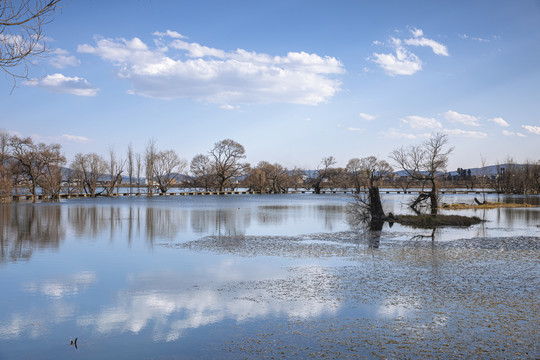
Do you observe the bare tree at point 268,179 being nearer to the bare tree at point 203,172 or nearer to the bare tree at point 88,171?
the bare tree at point 203,172

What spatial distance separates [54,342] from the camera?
6.25 metres

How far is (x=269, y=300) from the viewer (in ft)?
27.3

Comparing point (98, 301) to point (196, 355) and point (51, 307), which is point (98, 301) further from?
point (196, 355)

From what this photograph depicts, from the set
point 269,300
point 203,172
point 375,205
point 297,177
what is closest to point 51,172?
point 203,172


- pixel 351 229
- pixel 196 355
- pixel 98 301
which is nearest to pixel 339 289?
pixel 196 355

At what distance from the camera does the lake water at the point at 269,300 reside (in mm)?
6000

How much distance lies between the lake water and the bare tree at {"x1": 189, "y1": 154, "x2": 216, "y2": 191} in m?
77.7

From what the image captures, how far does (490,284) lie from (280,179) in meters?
93.9

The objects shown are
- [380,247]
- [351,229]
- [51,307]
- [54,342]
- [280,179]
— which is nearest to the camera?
[54,342]

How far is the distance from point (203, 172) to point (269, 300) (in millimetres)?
91082

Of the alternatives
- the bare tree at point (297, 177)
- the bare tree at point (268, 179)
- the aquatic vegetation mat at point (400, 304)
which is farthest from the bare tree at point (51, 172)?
the bare tree at point (297, 177)

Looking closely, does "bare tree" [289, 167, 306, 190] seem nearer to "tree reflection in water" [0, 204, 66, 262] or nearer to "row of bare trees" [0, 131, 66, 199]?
"row of bare trees" [0, 131, 66, 199]

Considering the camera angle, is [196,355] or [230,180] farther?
[230,180]

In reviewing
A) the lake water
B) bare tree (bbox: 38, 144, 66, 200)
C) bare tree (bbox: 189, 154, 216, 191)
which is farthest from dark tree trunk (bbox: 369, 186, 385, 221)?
bare tree (bbox: 189, 154, 216, 191)
